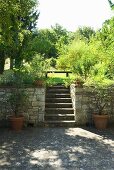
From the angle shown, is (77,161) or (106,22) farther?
(106,22)

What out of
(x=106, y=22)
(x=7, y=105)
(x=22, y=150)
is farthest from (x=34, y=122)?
(x=106, y=22)

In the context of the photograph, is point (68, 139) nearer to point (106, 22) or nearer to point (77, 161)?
point (77, 161)

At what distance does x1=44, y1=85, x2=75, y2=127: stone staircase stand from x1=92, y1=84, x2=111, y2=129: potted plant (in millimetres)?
871

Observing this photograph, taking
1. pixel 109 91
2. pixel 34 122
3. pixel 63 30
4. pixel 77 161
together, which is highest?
pixel 63 30

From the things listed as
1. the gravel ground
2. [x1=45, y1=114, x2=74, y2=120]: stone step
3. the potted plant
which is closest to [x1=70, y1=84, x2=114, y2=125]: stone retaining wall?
the potted plant

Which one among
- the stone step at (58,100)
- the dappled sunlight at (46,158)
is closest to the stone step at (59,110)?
the stone step at (58,100)

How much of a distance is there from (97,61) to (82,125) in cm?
526

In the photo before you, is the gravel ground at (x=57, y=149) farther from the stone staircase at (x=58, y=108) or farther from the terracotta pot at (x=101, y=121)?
the stone staircase at (x=58, y=108)

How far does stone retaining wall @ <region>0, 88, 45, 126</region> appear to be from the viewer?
11.2m

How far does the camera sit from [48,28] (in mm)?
74062

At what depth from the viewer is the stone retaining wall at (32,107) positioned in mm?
11227

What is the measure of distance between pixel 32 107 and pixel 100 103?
238cm

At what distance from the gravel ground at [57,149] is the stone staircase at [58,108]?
51cm

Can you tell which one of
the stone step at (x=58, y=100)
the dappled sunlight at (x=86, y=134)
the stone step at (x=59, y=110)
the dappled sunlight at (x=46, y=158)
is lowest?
the dappled sunlight at (x=46, y=158)
